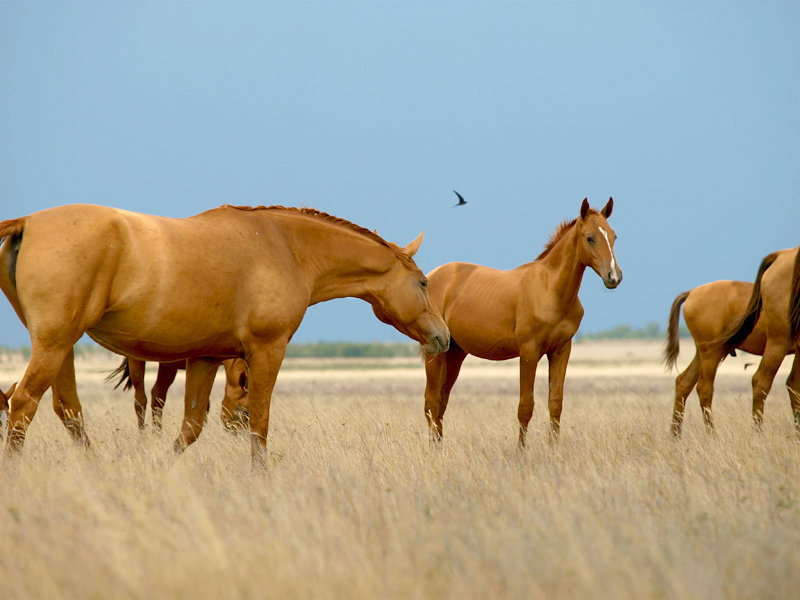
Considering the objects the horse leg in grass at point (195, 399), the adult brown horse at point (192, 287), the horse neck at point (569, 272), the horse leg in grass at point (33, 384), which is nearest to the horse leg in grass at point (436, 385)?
the horse neck at point (569, 272)

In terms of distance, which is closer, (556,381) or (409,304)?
(409,304)

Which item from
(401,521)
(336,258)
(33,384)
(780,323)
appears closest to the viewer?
(401,521)

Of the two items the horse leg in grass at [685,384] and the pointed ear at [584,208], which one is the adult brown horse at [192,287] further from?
the horse leg in grass at [685,384]

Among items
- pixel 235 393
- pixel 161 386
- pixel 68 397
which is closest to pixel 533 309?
pixel 235 393

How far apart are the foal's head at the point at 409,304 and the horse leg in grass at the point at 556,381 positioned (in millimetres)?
1682

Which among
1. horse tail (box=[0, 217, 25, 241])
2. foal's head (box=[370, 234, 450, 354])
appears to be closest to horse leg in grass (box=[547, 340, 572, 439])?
foal's head (box=[370, 234, 450, 354])

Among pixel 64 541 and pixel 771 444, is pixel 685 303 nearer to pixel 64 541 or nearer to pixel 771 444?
pixel 771 444

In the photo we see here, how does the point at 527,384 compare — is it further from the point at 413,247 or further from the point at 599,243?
the point at 413,247

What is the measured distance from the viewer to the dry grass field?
11.4 ft

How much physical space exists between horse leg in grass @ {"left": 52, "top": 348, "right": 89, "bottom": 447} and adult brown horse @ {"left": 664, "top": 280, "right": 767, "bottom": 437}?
6.93m

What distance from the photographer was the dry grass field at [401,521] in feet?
11.4

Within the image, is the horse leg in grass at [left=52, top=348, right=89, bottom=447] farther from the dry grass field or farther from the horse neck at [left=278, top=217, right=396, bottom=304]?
the horse neck at [left=278, top=217, right=396, bottom=304]

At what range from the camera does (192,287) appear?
238 inches

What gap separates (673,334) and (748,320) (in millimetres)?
2246
